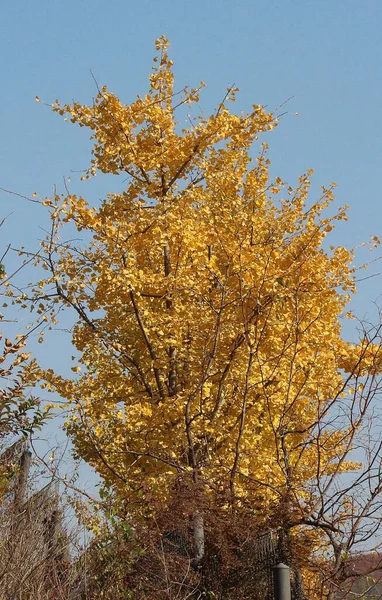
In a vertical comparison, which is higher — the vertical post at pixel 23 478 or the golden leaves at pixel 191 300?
the golden leaves at pixel 191 300

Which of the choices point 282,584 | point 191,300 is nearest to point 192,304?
point 191,300

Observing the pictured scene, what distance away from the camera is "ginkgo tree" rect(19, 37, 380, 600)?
9.12 metres

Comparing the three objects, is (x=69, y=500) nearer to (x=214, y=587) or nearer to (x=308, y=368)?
(x=214, y=587)

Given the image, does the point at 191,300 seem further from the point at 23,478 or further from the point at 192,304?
the point at 23,478

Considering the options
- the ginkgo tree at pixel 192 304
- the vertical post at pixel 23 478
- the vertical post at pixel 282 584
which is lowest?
the vertical post at pixel 282 584

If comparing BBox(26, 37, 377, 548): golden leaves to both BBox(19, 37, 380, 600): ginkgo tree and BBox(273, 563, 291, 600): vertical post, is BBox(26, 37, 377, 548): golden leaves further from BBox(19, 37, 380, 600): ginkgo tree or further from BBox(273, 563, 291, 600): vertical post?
BBox(273, 563, 291, 600): vertical post

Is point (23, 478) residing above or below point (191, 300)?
below

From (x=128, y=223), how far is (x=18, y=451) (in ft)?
10.7

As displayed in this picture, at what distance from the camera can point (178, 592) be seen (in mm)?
6695

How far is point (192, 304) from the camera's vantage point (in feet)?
31.5

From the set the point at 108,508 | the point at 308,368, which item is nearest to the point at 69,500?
the point at 108,508

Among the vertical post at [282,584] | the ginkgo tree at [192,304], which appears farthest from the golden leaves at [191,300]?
the vertical post at [282,584]

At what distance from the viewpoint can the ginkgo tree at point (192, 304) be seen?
9.12 meters

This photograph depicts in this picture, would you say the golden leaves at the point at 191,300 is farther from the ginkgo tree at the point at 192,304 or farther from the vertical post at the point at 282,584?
the vertical post at the point at 282,584
